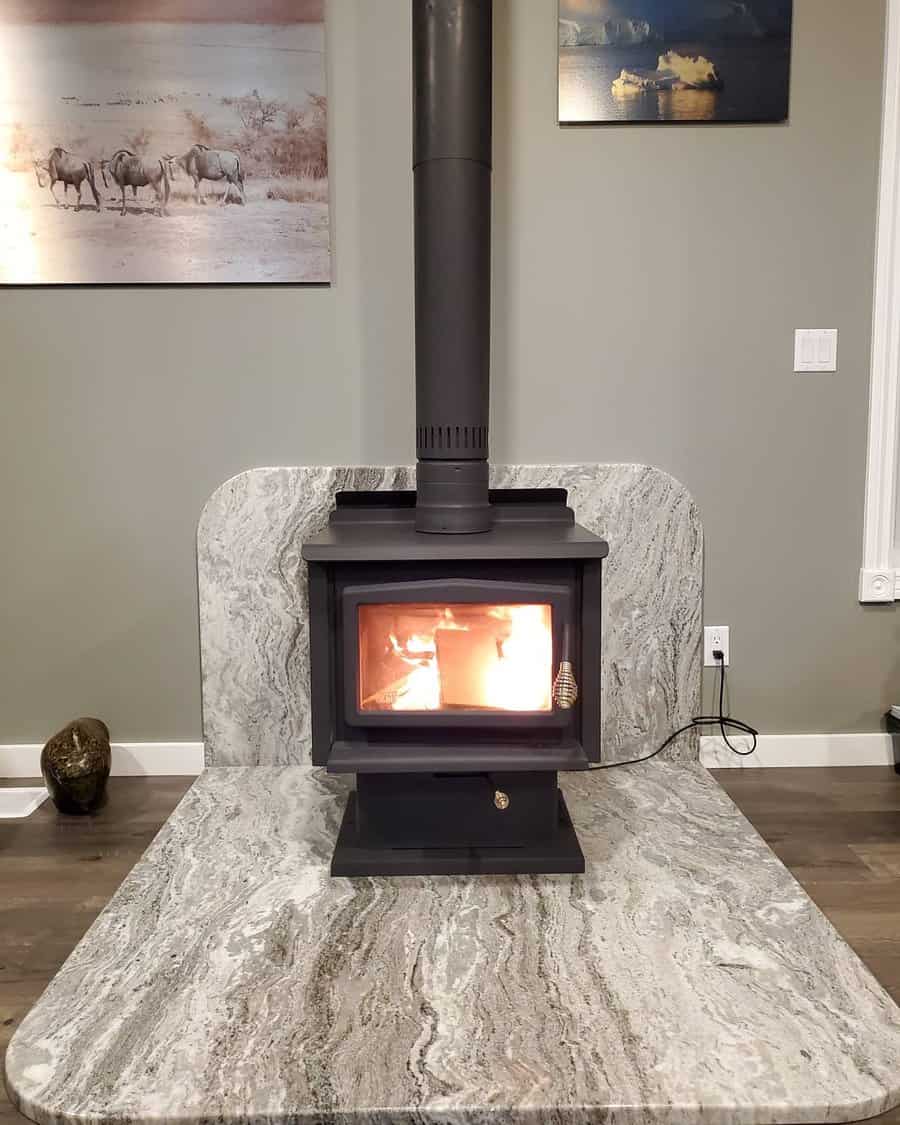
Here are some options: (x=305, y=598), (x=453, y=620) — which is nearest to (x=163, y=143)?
(x=305, y=598)

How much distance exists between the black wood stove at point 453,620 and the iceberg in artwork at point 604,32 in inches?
17.8

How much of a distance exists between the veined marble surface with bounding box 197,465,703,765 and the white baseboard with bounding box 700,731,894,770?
137mm

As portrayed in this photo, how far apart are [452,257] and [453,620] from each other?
2.32 feet

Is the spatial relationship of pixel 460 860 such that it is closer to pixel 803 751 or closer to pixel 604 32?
pixel 803 751

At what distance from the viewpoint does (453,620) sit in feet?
5.35

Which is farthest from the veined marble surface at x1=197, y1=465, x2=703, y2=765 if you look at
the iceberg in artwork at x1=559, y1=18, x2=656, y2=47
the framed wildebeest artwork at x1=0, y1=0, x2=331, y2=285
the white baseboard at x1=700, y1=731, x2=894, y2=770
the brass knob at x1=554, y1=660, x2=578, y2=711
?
the iceberg in artwork at x1=559, y1=18, x2=656, y2=47

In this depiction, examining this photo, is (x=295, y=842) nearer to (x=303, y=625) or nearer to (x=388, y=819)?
(x=388, y=819)

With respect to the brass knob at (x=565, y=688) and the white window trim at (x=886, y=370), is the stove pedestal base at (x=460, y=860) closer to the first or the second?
the brass knob at (x=565, y=688)

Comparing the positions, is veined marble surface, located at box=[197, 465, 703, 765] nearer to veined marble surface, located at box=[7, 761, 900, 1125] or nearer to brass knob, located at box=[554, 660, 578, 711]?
veined marble surface, located at box=[7, 761, 900, 1125]

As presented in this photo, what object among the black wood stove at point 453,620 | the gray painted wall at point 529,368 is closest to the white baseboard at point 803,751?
the gray painted wall at point 529,368

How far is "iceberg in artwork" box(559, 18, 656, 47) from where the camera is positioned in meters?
2.06

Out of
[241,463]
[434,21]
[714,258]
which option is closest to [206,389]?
[241,463]

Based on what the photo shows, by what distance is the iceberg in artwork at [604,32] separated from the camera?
2.06 m

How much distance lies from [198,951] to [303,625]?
91cm
